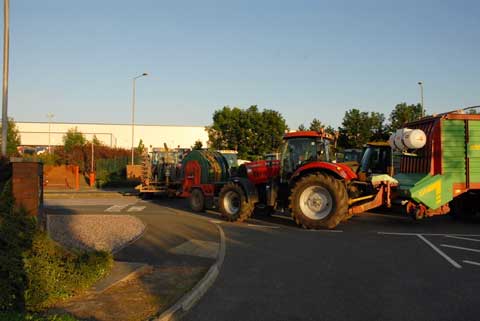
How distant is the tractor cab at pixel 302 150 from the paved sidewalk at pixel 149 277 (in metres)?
3.37

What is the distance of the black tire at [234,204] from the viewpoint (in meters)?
14.0

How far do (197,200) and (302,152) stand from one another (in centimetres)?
587

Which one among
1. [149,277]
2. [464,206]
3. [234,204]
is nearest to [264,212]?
[234,204]

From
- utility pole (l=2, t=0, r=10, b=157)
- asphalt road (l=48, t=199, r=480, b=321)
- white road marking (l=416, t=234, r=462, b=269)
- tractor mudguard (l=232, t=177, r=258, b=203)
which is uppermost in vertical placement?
utility pole (l=2, t=0, r=10, b=157)

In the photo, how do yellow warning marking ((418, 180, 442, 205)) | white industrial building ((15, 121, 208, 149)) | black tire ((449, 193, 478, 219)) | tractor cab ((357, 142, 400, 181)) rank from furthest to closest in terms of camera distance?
white industrial building ((15, 121, 208, 149)), tractor cab ((357, 142, 400, 181)), black tire ((449, 193, 478, 219)), yellow warning marking ((418, 180, 442, 205))

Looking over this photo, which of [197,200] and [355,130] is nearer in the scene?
[197,200]

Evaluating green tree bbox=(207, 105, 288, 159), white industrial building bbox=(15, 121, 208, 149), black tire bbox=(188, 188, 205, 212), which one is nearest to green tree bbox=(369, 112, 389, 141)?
green tree bbox=(207, 105, 288, 159)

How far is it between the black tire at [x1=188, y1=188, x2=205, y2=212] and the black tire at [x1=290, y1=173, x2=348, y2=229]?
582 cm

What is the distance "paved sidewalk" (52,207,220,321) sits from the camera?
537 cm

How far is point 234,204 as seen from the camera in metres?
14.7

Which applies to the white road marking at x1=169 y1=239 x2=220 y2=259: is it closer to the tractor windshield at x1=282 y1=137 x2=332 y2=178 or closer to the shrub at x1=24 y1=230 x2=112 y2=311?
the shrub at x1=24 y1=230 x2=112 y2=311

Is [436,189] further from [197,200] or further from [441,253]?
[197,200]

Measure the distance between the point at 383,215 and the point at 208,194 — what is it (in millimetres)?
6656

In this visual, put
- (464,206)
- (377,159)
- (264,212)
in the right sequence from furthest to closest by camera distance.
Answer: (377,159) → (264,212) → (464,206)
